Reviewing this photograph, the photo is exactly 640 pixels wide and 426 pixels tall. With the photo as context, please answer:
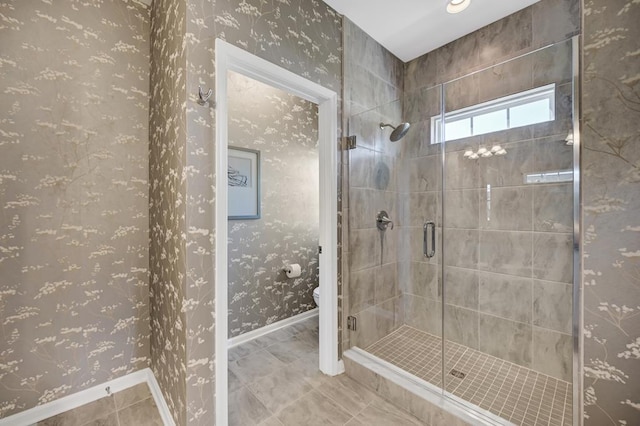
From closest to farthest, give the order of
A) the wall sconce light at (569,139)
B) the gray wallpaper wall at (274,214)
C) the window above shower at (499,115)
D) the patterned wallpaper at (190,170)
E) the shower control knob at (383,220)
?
the patterned wallpaper at (190,170) < the wall sconce light at (569,139) < the window above shower at (499,115) < the shower control knob at (383,220) < the gray wallpaper wall at (274,214)

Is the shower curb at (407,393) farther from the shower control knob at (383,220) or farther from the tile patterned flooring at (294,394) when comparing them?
the shower control knob at (383,220)

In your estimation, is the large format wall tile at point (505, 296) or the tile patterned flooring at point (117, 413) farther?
the large format wall tile at point (505, 296)

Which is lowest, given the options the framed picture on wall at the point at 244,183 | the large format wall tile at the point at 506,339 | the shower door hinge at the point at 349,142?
the large format wall tile at the point at 506,339

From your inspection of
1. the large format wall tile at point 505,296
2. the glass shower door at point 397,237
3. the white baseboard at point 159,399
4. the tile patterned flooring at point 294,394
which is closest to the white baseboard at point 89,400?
the white baseboard at point 159,399

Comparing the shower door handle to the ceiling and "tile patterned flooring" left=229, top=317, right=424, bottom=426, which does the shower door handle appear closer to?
"tile patterned flooring" left=229, top=317, right=424, bottom=426

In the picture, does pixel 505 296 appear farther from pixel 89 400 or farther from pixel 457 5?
pixel 89 400

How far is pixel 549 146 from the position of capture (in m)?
1.85

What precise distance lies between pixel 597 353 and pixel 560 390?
116 cm

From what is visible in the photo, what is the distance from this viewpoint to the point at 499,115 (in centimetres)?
211

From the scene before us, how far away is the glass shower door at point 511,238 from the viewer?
1.73 m

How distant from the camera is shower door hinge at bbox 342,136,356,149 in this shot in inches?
80.4

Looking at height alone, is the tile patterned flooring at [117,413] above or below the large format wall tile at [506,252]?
below

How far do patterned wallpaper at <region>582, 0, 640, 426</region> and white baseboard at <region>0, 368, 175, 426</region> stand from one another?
200 cm

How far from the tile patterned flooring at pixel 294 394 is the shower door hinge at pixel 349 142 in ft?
5.77
